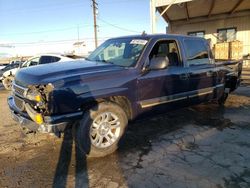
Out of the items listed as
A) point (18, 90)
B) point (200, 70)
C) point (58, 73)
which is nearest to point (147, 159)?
point (58, 73)

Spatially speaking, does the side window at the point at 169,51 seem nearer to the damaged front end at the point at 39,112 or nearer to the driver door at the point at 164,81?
the driver door at the point at 164,81

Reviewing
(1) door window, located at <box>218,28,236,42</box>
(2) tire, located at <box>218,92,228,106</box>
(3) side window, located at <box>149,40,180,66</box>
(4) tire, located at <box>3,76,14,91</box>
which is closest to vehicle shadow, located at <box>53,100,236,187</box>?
(2) tire, located at <box>218,92,228,106</box>

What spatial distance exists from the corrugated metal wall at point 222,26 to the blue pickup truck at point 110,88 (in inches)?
620

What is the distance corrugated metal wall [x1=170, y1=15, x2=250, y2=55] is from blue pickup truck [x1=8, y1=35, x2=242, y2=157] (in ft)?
51.7

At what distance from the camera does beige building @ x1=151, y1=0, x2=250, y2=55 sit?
1792 cm

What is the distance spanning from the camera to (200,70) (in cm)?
623

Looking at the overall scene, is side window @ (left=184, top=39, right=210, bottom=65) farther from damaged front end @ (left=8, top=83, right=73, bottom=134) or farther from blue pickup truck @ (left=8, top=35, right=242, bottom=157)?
damaged front end @ (left=8, top=83, right=73, bottom=134)

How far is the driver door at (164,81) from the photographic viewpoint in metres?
5.06

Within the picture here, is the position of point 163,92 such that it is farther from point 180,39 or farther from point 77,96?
point 77,96

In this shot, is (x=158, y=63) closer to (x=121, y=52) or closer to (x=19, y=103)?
(x=121, y=52)

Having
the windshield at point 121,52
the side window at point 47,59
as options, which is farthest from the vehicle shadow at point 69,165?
the side window at point 47,59

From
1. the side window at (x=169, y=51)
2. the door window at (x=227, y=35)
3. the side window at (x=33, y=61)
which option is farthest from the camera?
the door window at (x=227, y=35)

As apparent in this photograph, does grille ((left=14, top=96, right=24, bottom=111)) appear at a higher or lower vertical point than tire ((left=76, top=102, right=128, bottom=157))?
higher

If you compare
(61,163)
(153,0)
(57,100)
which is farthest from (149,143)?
(153,0)
